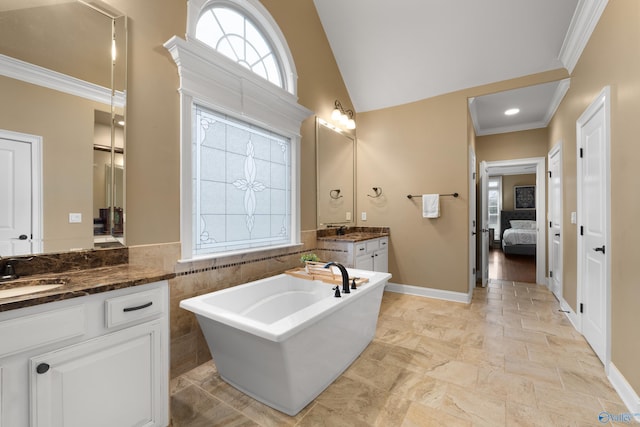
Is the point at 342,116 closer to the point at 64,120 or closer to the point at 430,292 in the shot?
the point at 430,292

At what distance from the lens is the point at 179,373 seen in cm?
203

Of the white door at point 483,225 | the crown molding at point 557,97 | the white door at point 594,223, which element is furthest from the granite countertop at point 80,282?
the white door at point 483,225

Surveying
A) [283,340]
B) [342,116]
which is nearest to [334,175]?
[342,116]

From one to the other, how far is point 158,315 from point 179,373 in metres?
0.90

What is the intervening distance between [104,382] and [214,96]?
1.97 metres

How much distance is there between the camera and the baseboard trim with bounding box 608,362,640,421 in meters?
1.60

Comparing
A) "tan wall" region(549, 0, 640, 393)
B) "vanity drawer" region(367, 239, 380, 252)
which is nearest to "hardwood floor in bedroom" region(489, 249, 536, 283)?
"vanity drawer" region(367, 239, 380, 252)

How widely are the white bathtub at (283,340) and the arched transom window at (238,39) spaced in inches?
80.4

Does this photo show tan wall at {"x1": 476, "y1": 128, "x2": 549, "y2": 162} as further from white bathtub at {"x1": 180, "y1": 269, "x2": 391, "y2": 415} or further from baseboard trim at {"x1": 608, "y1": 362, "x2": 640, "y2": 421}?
white bathtub at {"x1": 180, "y1": 269, "x2": 391, "y2": 415}

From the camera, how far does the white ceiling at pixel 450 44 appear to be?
2807 mm

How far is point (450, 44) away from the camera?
10.7 feet

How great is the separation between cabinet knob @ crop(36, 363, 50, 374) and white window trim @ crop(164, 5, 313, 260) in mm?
1038

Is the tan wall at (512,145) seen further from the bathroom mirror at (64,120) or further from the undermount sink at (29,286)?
the undermount sink at (29,286)

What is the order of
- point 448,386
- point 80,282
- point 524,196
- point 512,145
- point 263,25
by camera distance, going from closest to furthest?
1. point 80,282
2. point 448,386
3. point 263,25
4. point 512,145
5. point 524,196
